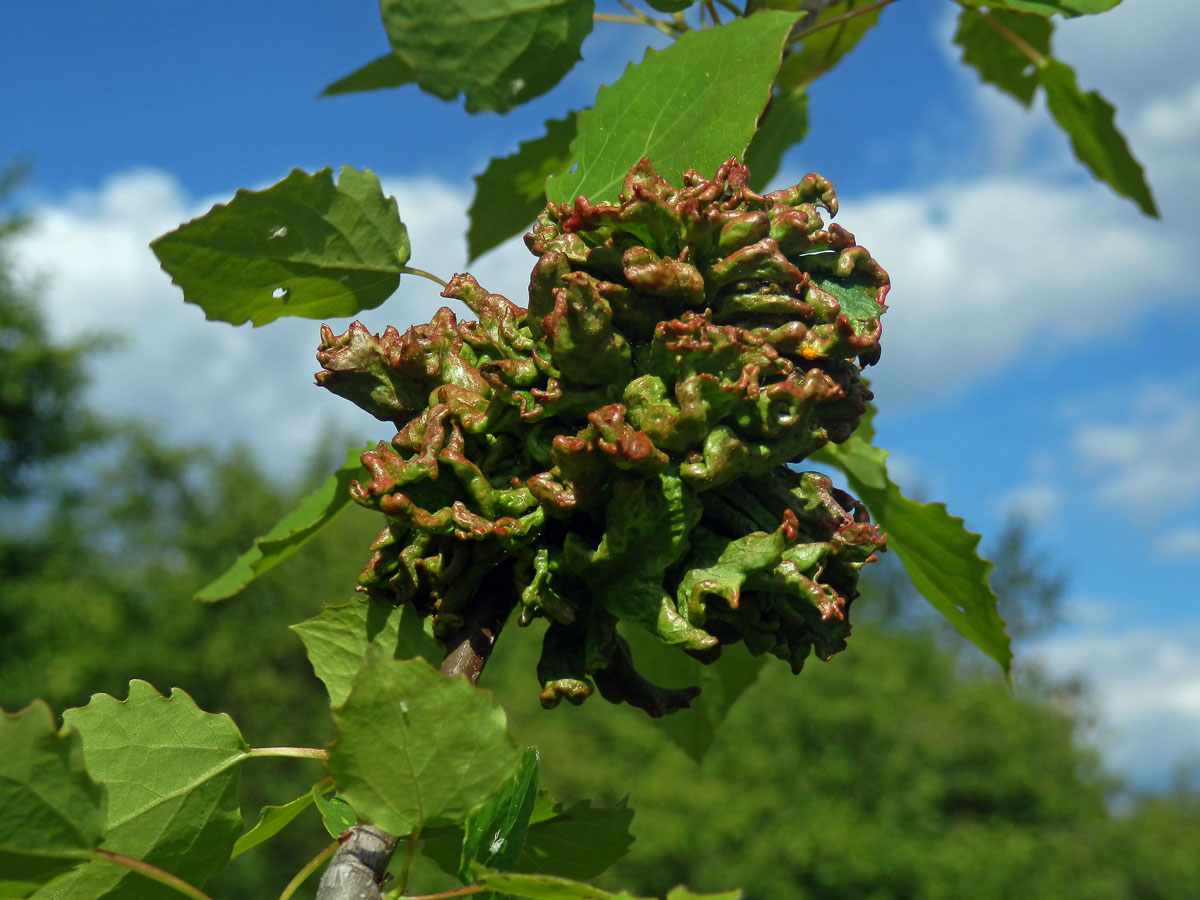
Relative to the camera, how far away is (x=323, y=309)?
1862 millimetres

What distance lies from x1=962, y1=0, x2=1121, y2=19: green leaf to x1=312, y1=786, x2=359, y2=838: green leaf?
1.82 meters

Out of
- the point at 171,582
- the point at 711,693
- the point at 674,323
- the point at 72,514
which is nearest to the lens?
the point at 674,323

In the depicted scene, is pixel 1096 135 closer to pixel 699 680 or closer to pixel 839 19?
pixel 839 19

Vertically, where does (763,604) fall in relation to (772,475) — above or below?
below

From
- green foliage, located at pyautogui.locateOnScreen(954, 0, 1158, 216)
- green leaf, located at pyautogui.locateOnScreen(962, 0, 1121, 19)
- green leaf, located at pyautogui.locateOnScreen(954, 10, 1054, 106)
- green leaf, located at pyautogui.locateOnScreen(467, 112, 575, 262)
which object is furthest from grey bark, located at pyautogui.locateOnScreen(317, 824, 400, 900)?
green leaf, located at pyautogui.locateOnScreen(954, 10, 1054, 106)

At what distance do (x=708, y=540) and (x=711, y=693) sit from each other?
101 centimetres

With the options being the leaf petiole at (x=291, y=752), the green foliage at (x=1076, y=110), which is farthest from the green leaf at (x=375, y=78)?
the leaf petiole at (x=291, y=752)

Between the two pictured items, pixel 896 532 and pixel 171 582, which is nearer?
pixel 896 532

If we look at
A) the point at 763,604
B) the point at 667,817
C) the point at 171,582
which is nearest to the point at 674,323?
the point at 763,604

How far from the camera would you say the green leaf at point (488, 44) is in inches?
73.9

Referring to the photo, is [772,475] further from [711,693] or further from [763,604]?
[711,693]

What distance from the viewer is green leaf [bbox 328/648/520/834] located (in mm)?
1179

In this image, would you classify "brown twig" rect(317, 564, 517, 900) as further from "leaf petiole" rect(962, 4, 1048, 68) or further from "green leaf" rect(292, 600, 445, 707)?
"leaf petiole" rect(962, 4, 1048, 68)

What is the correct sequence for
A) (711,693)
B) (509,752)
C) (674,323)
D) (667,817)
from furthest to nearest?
(667,817)
(711,693)
(674,323)
(509,752)
